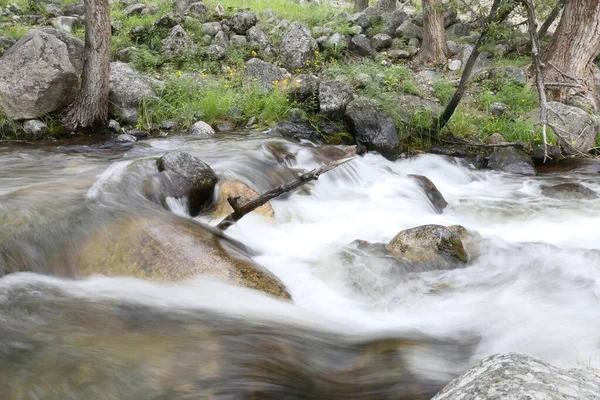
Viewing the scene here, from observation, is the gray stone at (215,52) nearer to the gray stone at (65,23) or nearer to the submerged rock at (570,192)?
the gray stone at (65,23)

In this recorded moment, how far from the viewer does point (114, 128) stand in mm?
7891

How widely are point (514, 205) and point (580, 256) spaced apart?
75.0 inches

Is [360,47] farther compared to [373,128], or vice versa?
[360,47]

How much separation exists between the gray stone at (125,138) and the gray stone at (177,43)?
4285mm

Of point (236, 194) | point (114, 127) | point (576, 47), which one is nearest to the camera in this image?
point (236, 194)

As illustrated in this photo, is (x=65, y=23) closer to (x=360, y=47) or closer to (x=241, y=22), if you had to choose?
(x=241, y=22)

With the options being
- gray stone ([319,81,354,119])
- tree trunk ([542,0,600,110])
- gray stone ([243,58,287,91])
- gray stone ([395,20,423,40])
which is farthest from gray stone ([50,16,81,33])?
tree trunk ([542,0,600,110])

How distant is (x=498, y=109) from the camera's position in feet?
31.0

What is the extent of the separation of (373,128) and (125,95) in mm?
4312

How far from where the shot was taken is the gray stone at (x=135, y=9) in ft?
43.7

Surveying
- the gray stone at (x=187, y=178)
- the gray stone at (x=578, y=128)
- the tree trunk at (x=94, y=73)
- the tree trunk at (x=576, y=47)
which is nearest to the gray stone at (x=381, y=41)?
the tree trunk at (x=576, y=47)

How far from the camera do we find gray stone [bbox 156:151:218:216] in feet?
15.7

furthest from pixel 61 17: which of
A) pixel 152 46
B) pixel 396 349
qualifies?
pixel 396 349

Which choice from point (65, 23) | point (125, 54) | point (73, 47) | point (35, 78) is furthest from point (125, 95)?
point (65, 23)
